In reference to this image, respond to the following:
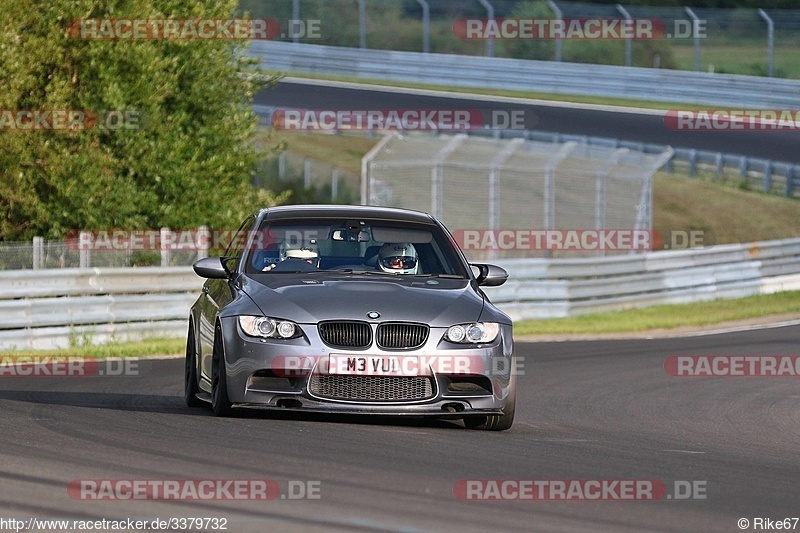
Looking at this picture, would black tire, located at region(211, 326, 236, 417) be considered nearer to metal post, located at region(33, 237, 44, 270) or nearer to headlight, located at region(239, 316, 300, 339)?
headlight, located at region(239, 316, 300, 339)

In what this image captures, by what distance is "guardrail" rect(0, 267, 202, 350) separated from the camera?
17234 millimetres

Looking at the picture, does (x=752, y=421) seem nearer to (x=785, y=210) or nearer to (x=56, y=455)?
(x=56, y=455)

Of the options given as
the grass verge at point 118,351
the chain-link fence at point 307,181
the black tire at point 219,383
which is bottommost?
the chain-link fence at point 307,181

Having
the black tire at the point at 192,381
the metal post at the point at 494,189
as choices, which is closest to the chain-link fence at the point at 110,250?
the black tire at the point at 192,381

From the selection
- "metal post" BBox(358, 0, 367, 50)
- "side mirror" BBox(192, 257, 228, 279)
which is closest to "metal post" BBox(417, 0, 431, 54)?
"metal post" BBox(358, 0, 367, 50)

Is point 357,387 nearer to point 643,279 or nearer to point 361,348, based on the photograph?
point 361,348

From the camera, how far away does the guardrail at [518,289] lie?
1745 cm

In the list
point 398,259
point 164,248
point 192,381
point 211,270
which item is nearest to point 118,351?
point 164,248

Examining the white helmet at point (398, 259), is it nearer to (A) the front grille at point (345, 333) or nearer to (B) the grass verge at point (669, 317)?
(A) the front grille at point (345, 333)

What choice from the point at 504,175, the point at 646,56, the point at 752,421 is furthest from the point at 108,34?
the point at 646,56

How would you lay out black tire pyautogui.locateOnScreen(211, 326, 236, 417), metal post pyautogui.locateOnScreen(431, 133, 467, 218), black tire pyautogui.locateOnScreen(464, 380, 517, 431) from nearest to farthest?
black tire pyautogui.locateOnScreen(211, 326, 236, 417) < black tire pyautogui.locateOnScreen(464, 380, 517, 431) < metal post pyautogui.locateOnScreen(431, 133, 467, 218)

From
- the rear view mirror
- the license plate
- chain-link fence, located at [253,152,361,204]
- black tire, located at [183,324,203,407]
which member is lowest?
chain-link fence, located at [253,152,361,204]

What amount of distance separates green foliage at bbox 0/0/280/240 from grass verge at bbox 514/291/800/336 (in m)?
5.20

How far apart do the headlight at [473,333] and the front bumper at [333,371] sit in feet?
0.13
